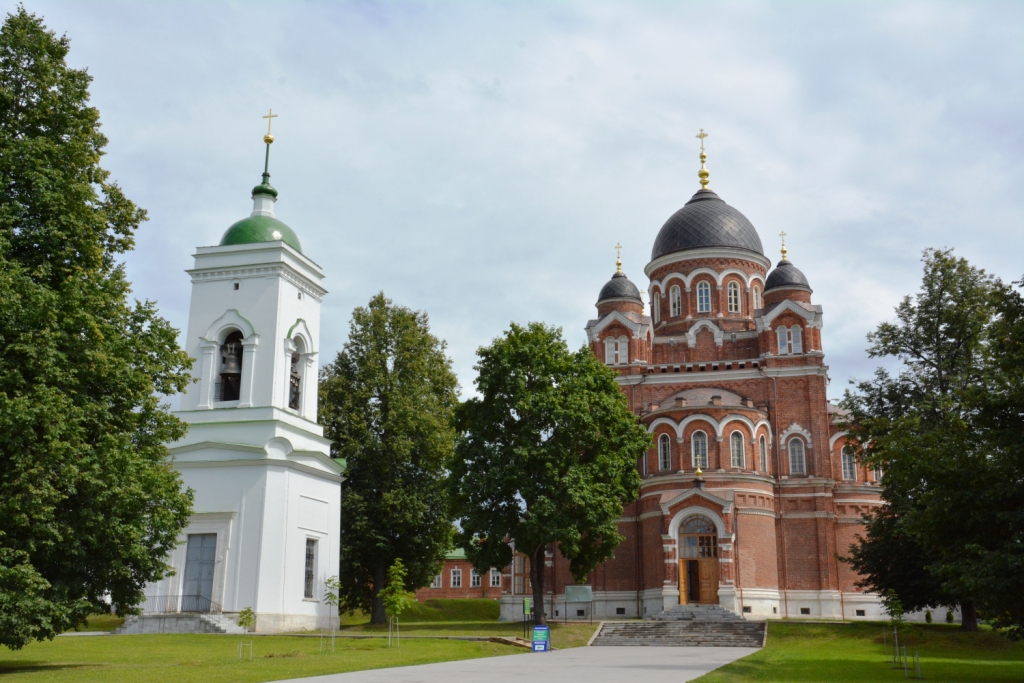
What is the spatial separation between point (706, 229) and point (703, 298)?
3693 mm

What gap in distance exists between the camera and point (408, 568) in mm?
38594

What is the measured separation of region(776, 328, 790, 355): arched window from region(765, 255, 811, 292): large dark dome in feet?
7.87

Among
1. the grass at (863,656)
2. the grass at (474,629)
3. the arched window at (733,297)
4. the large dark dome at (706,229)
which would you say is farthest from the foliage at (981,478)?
the large dark dome at (706,229)

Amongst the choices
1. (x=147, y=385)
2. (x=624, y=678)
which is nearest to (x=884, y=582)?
(x=624, y=678)

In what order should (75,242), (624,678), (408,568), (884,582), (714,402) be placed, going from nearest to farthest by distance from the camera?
(624,678) < (75,242) < (884,582) < (408,568) < (714,402)

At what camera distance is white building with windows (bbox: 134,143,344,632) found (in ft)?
99.6

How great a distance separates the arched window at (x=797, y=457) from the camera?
43.2 m

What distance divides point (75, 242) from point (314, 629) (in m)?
18.0

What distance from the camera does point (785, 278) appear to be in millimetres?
46281

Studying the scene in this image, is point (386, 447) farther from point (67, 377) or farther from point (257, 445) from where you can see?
point (67, 377)

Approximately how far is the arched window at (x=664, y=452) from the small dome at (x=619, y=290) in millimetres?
8651

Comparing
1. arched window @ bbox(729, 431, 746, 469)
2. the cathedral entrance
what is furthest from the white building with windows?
arched window @ bbox(729, 431, 746, 469)

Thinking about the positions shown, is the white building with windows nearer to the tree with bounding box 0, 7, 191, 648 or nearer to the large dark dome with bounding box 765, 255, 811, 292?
the tree with bounding box 0, 7, 191, 648

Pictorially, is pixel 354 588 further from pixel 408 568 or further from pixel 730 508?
pixel 730 508
